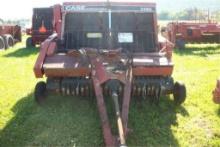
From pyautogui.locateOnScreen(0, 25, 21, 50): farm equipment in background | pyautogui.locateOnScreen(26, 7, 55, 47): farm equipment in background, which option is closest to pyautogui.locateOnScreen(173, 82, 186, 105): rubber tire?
pyautogui.locateOnScreen(26, 7, 55, 47): farm equipment in background

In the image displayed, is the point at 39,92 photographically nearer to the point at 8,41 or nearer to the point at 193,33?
the point at 193,33

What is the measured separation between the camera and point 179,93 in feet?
23.3

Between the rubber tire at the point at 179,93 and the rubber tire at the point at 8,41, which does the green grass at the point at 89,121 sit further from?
the rubber tire at the point at 8,41

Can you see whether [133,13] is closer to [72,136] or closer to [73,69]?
[73,69]

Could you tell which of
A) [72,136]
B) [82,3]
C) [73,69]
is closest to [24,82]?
[82,3]

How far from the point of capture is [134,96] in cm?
739

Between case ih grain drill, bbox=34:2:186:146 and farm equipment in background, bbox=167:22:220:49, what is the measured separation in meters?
8.70

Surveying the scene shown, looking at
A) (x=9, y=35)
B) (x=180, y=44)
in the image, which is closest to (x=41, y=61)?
(x=180, y=44)

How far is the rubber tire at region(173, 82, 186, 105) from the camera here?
7074 mm

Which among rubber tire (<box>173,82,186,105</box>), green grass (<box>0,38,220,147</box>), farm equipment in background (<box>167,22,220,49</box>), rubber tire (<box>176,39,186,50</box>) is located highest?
farm equipment in background (<box>167,22,220,49</box>)

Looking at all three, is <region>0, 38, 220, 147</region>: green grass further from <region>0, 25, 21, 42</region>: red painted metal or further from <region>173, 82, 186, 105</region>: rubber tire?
<region>0, 25, 21, 42</region>: red painted metal

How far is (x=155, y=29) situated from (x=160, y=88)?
1484 mm

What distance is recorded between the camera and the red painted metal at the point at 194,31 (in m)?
16.2

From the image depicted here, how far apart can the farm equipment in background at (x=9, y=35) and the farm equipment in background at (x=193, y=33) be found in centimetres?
708
